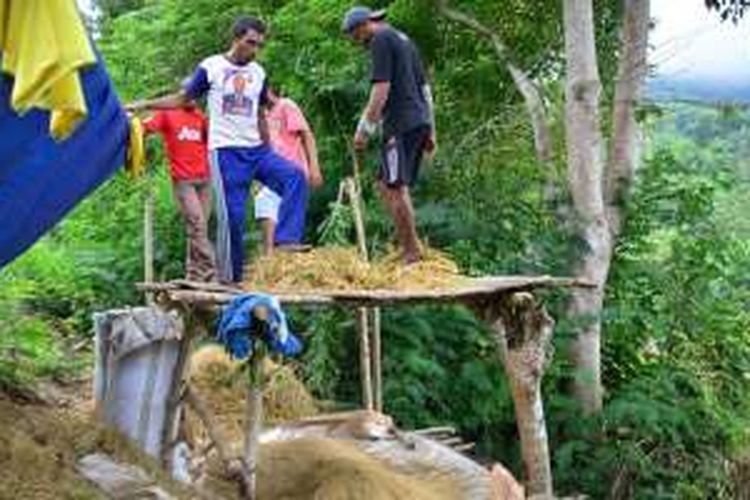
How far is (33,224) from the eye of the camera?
6004mm

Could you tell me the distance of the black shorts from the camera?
321 inches

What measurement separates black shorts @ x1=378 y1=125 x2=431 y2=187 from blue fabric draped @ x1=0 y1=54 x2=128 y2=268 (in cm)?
226

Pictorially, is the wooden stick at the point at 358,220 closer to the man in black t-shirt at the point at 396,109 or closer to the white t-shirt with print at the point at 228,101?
the man in black t-shirt at the point at 396,109

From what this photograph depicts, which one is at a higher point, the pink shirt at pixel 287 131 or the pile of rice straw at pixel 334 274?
the pink shirt at pixel 287 131

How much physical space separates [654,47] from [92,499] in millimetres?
8680

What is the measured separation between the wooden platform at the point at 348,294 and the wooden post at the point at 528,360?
371mm

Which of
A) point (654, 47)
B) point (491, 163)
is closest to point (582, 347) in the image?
point (491, 163)

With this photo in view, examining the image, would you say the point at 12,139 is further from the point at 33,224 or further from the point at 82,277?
the point at 82,277

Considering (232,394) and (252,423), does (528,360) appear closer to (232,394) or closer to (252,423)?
(232,394)

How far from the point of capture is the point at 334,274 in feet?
24.8

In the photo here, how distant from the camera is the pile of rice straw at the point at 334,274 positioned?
744 centimetres

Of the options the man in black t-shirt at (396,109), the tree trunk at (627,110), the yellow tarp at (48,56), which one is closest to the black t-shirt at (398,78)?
the man in black t-shirt at (396,109)

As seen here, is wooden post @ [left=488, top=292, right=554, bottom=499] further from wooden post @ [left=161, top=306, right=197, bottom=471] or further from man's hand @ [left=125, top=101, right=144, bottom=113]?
man's hand @ [left=125, top=101, right=144, bottom=113]

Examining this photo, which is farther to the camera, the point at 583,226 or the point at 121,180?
the point at 121,180
